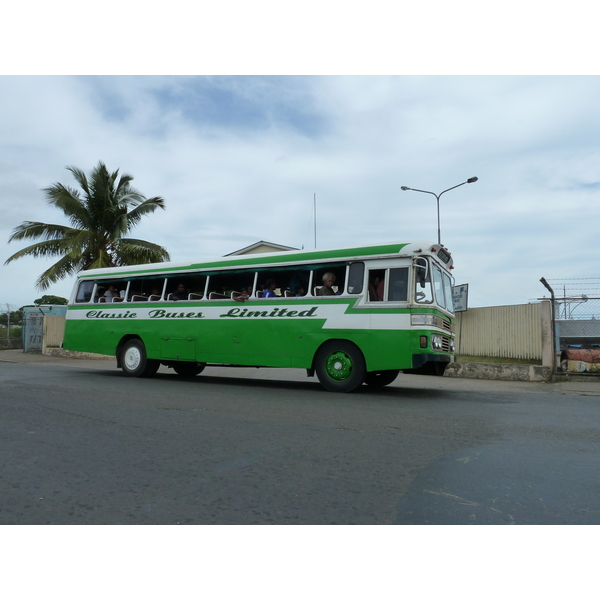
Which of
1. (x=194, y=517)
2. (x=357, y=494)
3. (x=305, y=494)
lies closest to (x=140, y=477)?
(x=194, y=517)

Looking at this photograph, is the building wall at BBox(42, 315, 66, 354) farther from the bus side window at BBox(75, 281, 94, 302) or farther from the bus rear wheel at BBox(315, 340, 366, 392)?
the bus rear wheel at BBox(315, 340, 366, 392)

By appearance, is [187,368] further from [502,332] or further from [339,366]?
[502,332]

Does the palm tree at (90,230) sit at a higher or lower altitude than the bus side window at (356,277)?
higher

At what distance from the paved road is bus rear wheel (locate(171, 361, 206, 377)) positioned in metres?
4.46

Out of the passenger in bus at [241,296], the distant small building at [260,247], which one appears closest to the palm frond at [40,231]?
the distant small building at [260,247]

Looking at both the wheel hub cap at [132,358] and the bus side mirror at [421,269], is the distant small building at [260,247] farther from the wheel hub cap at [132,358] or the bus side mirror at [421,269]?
the bus side mirror at [421,269]

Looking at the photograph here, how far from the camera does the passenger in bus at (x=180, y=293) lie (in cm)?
1232

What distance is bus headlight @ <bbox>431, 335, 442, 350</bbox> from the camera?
9.35 m

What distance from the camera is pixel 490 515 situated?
11.6 feet

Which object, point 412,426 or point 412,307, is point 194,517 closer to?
point 412,426

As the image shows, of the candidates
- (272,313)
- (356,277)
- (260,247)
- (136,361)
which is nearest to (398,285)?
(356,277)

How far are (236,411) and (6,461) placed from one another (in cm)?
327

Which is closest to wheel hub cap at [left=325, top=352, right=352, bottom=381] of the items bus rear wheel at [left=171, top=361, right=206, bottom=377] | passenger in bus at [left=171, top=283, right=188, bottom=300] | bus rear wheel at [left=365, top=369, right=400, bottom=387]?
bus rear wheel at [left=365, top=369, right=400, bottom=387]

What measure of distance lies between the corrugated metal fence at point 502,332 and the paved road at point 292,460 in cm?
672
